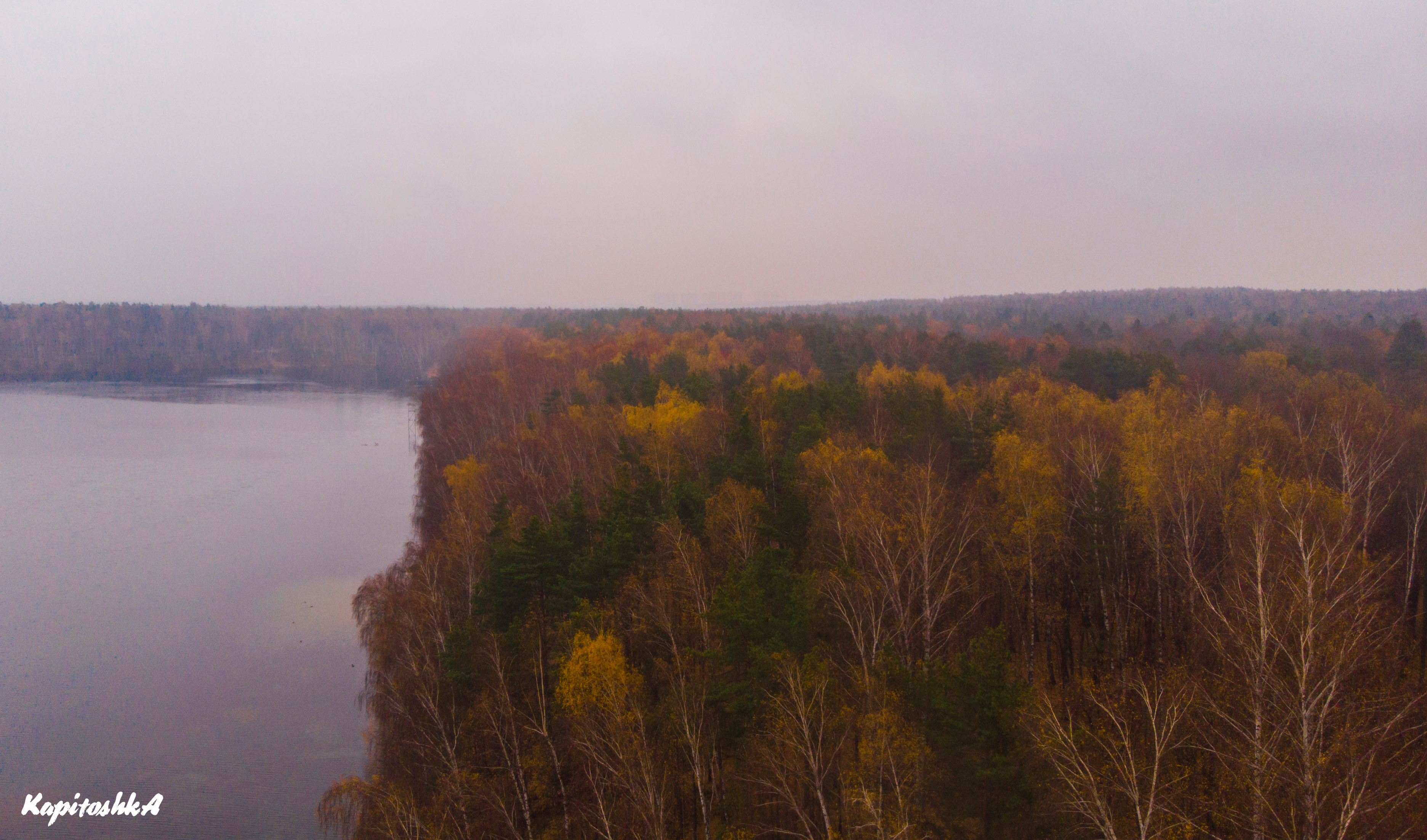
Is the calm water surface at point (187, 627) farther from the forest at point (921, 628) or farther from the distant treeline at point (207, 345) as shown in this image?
the distant treeline at point (207, 345)

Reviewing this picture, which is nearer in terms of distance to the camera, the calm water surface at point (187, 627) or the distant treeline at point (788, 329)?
the calm water surface at point (187, 627)

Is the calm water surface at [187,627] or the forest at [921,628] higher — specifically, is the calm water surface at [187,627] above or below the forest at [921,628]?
below

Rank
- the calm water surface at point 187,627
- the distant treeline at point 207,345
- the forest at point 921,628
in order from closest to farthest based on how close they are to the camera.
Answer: the forest at point 921,628 → the calm water surface at point 187,627 → the distant treeline at point 207,345

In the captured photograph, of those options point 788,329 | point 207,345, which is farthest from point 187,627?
point 207,345

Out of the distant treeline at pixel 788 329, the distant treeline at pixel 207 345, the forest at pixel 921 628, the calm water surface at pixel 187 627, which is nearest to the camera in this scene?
the forest at pixel 921 628

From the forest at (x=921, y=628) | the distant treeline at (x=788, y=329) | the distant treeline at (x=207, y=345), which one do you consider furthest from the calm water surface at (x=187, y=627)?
the distant treeline at (x=207, y=345)

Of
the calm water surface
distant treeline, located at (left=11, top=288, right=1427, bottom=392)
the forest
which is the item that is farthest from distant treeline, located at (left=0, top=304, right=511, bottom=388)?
the forest

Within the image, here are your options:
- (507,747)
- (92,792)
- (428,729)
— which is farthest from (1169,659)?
(92,792)

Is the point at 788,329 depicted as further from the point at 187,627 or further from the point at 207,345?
the point at 207,345
